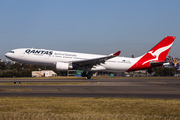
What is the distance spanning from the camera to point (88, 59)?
120ft

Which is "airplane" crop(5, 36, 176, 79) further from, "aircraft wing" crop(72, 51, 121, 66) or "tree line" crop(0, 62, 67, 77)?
"tree line" crop(0, 62, 67, 77)

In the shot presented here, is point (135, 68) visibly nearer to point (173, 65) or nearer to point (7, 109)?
point (7, 109)


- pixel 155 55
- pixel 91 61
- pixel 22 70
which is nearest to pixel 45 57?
pixel 91 61

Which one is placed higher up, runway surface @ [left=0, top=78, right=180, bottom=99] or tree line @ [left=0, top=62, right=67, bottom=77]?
tree line @ [left=0, top=62, right=67, bottom=77]

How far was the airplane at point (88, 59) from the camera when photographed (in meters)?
36.7

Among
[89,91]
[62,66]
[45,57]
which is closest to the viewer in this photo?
[89,91]

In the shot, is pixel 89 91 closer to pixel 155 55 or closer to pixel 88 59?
pixel 88 59

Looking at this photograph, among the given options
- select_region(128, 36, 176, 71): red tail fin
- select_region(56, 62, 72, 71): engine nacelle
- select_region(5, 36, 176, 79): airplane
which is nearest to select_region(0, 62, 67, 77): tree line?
select_region(5, 36, 176, 79): airplane

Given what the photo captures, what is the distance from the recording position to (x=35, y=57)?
121 feet

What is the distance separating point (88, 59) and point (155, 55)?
557 inches

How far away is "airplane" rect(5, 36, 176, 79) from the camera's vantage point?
36.7 m

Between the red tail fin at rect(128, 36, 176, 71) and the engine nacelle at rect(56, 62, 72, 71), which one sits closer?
the engine nacelle at rect(56, 62, 72, 71)

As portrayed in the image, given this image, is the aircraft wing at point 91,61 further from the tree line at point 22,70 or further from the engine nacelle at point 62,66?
the tree line at point 22,70

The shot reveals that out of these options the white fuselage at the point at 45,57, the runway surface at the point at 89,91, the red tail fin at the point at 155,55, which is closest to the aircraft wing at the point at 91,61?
the white fuselage at the point at 45,57
